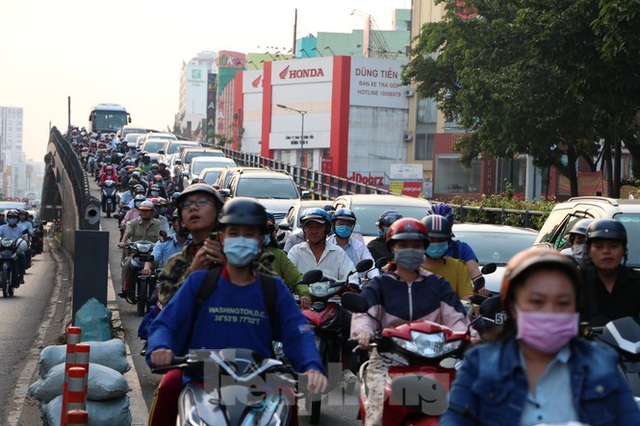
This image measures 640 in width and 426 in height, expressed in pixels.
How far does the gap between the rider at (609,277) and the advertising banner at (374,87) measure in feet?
293

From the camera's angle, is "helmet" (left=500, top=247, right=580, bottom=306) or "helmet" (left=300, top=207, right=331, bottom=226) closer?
Result: "helmet" (left=500, top=247, right=580, bottom=306)

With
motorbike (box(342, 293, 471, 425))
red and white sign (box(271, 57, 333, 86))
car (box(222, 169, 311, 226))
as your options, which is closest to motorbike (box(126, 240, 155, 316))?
car (box(222, 169, 311, 226))

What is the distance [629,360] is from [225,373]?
196 centimetres

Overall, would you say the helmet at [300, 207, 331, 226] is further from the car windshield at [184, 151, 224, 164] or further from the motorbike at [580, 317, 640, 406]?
the car windshield at [184, 151, 224, 164]

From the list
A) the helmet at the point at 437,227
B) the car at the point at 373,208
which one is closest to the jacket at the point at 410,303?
the helmet at the point at 437,227

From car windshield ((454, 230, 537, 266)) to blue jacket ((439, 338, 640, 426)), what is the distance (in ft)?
35.0

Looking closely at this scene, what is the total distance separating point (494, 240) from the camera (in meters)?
15.4

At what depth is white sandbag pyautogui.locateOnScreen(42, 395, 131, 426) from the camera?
9.46 meters

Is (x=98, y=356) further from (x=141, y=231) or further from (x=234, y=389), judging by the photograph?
(x=141, y=231)

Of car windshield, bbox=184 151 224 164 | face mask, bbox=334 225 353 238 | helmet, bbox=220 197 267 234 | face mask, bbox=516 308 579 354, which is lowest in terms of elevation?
face mask, bbox=334 225 353 238

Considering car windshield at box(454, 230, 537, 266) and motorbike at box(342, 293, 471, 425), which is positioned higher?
car windshield at box(454, 230, 537, 266)

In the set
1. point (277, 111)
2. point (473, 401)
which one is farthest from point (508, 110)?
point (277, 111)

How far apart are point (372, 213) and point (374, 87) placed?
79.9 metres

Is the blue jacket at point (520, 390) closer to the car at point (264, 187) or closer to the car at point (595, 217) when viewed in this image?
the car at point (595, 217)
